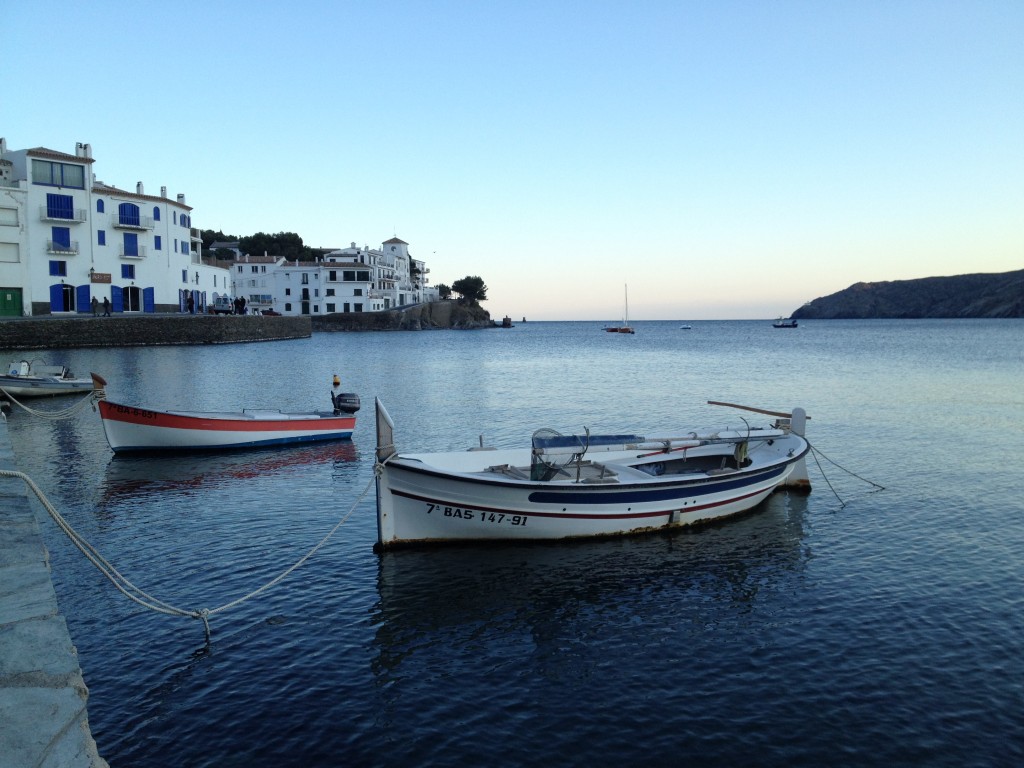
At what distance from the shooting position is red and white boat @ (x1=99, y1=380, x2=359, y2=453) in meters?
24.6

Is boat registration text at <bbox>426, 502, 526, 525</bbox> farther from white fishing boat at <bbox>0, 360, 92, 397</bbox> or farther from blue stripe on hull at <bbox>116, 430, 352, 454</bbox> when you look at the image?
white fishing boat at <bbox>0, 360, 92, 397</bbox>

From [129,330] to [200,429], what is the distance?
167 ft

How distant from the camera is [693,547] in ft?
53.4

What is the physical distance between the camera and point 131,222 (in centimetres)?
7462

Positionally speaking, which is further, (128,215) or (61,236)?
(128,215)

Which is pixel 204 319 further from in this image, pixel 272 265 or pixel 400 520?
pixel 400 520

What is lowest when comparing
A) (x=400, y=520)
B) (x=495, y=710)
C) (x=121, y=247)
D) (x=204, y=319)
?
(x=495, y=710)

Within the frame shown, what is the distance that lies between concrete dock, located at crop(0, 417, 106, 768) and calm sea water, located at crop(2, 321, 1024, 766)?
2.50 meters

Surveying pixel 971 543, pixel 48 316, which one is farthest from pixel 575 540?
pixel 48 316

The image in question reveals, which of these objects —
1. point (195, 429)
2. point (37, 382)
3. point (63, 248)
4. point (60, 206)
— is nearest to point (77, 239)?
point (63, 248)

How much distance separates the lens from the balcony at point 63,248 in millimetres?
67875

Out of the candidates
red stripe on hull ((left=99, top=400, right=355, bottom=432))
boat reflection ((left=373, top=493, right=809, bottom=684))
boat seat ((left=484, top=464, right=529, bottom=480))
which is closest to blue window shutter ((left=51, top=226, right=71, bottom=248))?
red stripe on hull ((left=99, top=400, right=355, bottom=432))

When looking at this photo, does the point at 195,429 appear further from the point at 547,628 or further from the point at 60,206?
the point at 60,206

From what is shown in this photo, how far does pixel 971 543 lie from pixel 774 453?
510cm
